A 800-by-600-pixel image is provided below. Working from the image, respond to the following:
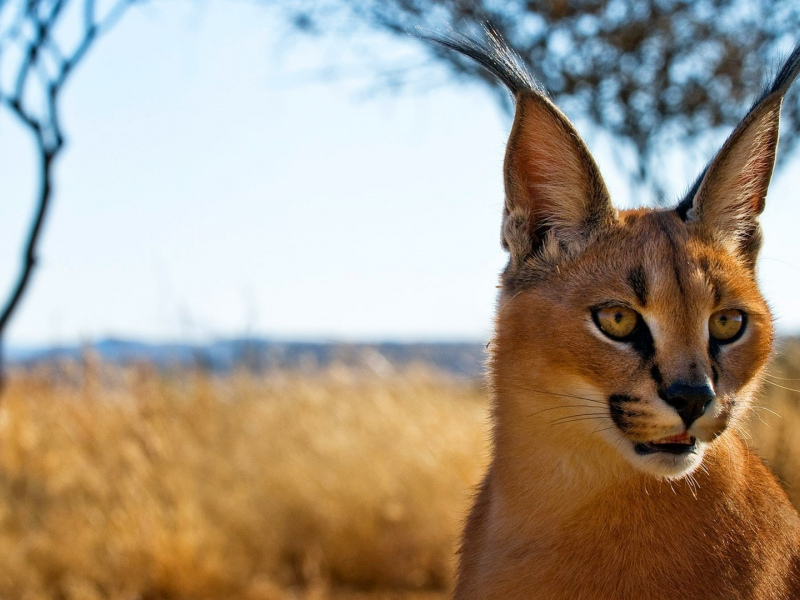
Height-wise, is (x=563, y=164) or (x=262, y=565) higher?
(x=563, y=164)

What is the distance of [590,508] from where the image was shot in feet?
8.02

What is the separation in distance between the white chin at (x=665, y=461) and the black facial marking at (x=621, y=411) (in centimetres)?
6

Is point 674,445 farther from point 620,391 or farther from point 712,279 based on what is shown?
point 712,279

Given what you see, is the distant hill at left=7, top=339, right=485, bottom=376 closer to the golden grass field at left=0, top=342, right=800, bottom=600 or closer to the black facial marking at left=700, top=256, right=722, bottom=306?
the golden grass field at left=0, top=342, right=800, bottom=600

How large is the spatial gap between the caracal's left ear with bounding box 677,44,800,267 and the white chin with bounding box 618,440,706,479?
0.66 metres

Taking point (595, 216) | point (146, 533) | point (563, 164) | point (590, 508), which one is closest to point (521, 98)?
point (563, 164)

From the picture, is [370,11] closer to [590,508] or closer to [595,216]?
[595,216]

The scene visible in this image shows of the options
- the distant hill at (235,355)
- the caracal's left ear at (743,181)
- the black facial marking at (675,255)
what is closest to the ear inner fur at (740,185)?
the caracal's left ear at (743,181)

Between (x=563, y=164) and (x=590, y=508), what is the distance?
3.05 ft

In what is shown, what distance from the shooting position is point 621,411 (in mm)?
2219

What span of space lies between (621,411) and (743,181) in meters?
0.84

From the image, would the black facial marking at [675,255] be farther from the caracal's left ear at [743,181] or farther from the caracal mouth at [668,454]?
the caracal mouth at [668,454]

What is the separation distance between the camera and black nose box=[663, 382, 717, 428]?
2111mm

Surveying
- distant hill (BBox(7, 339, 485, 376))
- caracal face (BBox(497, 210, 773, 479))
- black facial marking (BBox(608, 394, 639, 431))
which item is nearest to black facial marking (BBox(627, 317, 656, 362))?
caracal face (BBox(497, 210, 773, 479))
